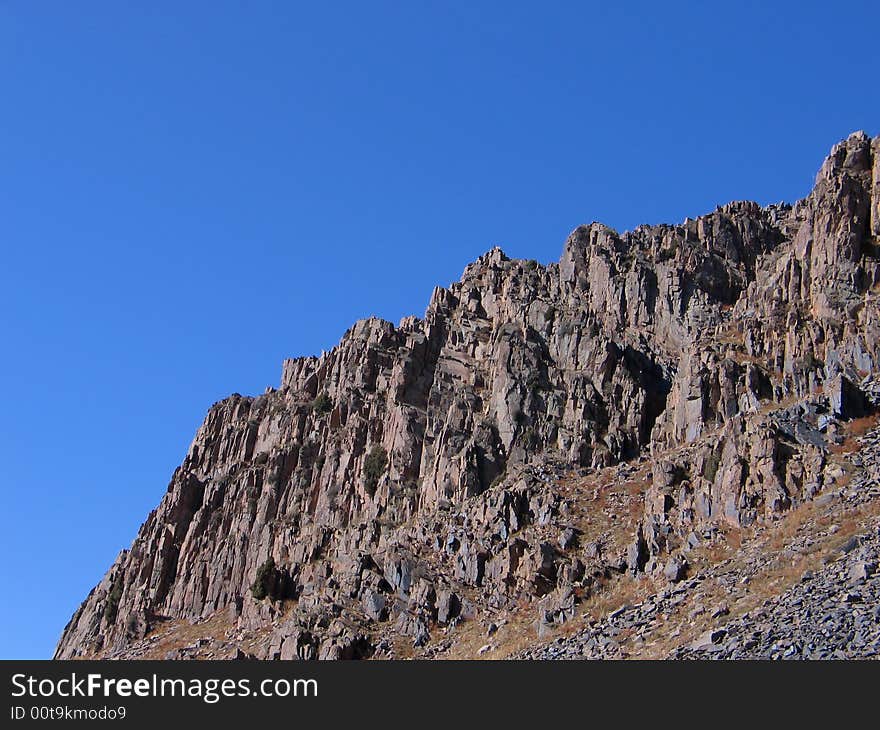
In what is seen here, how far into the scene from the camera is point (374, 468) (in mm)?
120000

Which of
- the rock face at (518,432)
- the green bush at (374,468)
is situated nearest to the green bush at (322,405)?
the rock face at (518,432)

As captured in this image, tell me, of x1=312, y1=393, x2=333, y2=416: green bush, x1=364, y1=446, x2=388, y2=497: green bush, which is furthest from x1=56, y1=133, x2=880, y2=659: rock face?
x1=312, y1=393, x2=333, y2=416: green bush

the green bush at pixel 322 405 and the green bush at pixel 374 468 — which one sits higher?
the green bush at pixel 322 405

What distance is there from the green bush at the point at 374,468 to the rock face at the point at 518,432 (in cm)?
23

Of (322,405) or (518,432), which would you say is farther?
(322,405)

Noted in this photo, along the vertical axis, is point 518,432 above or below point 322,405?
below

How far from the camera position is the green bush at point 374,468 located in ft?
390

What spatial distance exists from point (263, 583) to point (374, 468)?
54.0ft

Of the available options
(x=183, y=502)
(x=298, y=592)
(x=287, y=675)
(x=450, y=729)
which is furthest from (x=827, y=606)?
(x=183, y=502)

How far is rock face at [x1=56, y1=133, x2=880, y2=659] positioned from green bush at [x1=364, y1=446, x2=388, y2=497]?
0.75 ft

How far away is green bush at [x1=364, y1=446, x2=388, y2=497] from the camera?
118750 mm

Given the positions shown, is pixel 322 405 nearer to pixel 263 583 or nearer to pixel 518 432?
pixel 263 583

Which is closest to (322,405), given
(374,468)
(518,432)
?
(374,468)

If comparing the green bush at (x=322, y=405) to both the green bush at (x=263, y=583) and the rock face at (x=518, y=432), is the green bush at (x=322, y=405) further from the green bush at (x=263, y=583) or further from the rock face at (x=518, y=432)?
the green bush at (x=263, y=583)
